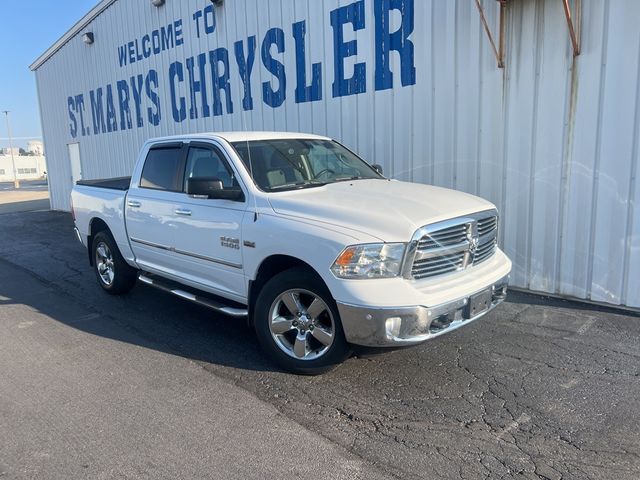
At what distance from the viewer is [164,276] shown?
566cm

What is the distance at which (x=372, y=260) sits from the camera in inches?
145

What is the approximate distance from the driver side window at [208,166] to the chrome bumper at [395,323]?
1764 mm

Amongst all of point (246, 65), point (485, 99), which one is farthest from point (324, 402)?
point (246, 65)

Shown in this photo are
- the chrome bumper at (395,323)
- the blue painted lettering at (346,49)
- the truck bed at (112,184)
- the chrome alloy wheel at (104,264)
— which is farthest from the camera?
the blue painted lettering at (346,49)

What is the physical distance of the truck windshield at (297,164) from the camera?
4.77 metres

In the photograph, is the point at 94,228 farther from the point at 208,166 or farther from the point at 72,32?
the point at 72,32

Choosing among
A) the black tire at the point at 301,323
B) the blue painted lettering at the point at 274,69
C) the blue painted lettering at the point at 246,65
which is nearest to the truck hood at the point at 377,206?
the black tire at the point at 301,323

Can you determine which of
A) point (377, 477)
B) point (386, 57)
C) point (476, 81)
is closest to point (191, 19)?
point (386, 57)

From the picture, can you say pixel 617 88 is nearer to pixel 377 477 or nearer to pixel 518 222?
pixel 518 222

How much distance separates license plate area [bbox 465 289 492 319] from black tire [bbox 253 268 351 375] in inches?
36.7

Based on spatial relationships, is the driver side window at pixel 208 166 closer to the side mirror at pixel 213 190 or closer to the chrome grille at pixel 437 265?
the side mirror at pixel 213 190

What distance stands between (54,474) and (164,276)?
2.79 meters

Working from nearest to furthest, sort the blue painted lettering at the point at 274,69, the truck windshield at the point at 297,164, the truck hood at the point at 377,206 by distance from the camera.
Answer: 1. the truck hood at the point at 377,206
2. the truck windshield at the point at 297,164
3. the blue painted lettering at the point at 274,69

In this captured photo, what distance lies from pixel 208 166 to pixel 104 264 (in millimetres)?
2538
